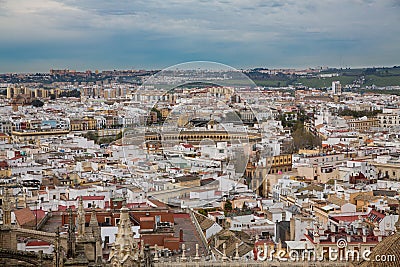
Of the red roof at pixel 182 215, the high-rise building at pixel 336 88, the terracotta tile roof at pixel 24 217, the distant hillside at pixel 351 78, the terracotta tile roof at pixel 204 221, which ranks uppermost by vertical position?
the distant hillside at pixel 351 78

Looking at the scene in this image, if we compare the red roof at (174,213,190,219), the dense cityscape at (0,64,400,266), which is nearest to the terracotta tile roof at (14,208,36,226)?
the dense cityscape at (0,64,400,266)

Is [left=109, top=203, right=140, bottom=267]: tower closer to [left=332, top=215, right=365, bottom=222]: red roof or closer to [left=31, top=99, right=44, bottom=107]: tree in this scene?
[left=332, top=215, right=365, bottom=222]: red roof

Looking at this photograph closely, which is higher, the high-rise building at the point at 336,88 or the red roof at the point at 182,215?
the high-rise building at the point at 336,88

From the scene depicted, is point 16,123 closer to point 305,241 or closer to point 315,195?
point 315,195

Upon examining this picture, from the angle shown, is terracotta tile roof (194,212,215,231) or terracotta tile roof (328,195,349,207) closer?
terracotta tile roof (194,212,215,231)

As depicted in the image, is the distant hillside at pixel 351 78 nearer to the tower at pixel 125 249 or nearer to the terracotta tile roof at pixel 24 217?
the terracotta tile roof at pixel 24 217

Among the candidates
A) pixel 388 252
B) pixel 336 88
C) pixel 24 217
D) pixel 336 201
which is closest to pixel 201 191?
pixel 336 201

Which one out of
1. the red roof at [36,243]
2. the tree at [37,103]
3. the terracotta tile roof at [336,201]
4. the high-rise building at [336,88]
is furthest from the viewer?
the high-rise building at [336,88]

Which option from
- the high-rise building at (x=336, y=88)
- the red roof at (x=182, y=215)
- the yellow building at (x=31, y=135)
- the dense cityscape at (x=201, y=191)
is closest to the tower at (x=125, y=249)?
the dense cityscape at (x=201, y=191)

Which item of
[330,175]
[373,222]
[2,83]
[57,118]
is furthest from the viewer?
[2,83]

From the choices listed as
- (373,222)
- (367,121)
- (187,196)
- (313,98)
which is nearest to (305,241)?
(373,222)

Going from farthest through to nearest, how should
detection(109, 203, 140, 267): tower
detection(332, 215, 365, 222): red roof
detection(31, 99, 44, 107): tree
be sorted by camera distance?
detection(31, 99, 44, 107): tree
detection(332, 215, 365, 222): red roof
detection(109, 203, 140, 267): tower
